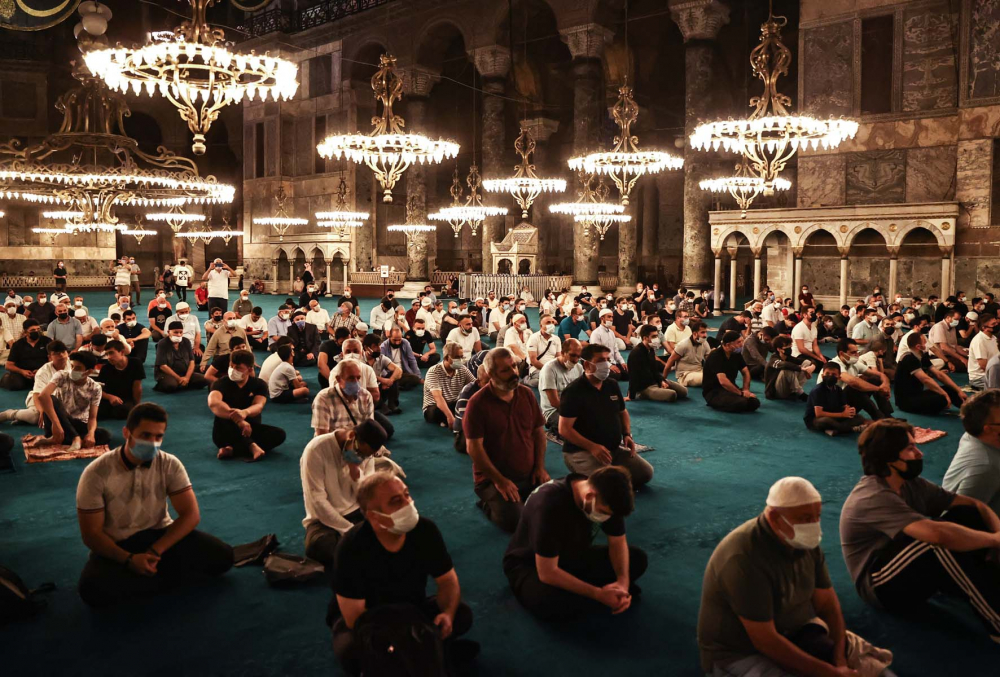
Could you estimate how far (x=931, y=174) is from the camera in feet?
58.6

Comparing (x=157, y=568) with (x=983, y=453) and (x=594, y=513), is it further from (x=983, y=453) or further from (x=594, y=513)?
(x=983, y=453)

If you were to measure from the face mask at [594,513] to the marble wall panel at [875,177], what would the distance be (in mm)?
17871

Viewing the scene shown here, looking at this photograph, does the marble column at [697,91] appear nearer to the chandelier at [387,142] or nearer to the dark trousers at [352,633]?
the chandelier at [387,142]

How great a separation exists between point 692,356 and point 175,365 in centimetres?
655

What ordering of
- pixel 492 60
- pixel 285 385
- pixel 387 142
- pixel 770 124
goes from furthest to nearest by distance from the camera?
1. pixel 492 60
2. pixel 387 142
3. pixel 770 124
4. pixel 285 385

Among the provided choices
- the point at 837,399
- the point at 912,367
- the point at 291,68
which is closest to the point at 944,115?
the point at 912,367

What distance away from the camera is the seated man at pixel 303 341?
461 inches

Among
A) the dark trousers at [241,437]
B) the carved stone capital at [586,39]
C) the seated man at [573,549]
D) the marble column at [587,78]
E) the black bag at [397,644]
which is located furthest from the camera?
the marble column at [587,78]

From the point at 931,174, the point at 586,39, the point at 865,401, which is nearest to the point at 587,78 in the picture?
the point at 586,39

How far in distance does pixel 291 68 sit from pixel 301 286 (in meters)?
11.1

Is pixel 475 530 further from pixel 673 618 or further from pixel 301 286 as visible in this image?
pixel 301 286

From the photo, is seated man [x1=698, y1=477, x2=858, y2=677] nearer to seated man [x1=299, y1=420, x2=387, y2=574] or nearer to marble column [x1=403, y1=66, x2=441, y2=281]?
seated man [x1=299, y1=420, x2=387, y2=574]

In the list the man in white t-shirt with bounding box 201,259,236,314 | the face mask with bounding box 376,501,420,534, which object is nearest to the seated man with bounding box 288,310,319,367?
the man in white t-shirt with bounding box 201,259,236,314

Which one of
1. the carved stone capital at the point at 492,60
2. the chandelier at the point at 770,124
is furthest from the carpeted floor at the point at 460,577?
the carved stone capital at the point at 492,60
